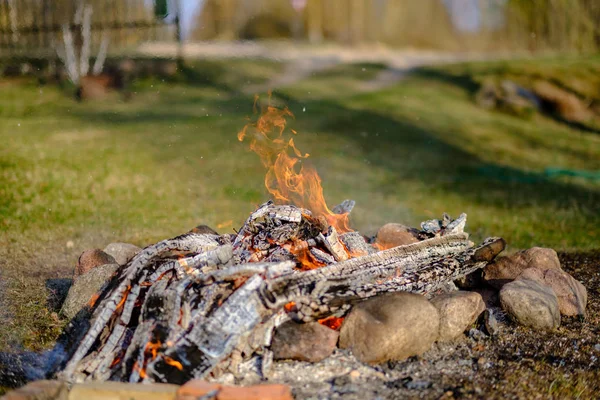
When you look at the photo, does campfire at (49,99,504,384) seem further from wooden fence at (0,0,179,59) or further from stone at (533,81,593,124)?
stone at (533,81,593,124)

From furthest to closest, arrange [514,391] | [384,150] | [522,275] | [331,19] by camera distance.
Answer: [331,19]
[384,150]
[522,275]
[514,391]

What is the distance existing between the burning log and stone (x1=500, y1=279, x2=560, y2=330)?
0.37m

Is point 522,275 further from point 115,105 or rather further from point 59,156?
point 115,105

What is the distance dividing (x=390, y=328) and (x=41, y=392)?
6.09 ft

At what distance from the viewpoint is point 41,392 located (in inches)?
121

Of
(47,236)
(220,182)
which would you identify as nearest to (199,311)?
(47,236)

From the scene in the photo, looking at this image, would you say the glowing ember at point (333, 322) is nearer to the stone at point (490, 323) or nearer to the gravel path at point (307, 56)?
the stone at point (490, 323)

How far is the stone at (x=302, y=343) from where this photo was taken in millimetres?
3709

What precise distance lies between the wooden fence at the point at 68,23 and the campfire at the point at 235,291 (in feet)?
38.7

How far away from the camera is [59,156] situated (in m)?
9.63

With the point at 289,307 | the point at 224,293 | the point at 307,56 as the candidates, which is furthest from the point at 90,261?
the point at 307,56

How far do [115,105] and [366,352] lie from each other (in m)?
11.6

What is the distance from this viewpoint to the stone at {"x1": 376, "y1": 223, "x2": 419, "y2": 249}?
202 inches

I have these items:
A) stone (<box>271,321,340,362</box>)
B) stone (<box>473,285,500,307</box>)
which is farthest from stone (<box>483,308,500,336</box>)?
stone (<box>271,321,340,362</box>)
